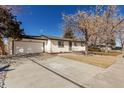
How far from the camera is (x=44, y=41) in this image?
27.5 metres

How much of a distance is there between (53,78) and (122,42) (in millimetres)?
41603

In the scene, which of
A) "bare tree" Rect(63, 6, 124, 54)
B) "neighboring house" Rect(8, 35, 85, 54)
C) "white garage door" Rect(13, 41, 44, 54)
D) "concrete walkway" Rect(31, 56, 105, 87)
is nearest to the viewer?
"concrete walkway" Rect(31, 56, 105, 87)

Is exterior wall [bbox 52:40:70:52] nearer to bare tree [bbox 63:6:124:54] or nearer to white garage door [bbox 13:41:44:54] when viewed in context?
white garage door [bbox 13:41:44:54]

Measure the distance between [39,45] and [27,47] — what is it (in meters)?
2.35

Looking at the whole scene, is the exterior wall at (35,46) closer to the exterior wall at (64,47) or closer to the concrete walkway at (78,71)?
the exterior wall at (64,47)

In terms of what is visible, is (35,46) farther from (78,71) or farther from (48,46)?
(78,71)

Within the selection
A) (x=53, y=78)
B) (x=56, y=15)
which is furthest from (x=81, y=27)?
(x=53, y=78)

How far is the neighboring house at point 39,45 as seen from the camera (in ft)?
77.5

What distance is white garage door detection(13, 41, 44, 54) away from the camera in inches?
942

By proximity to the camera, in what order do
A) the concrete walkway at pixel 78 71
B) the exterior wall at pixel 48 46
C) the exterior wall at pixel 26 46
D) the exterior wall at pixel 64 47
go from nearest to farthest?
the concrete walkway at pixel 78 71 < the exterior wall at pixel 26 46 < the exterior wall at pixel 48 46 < the exterior wall at pixel 64 47

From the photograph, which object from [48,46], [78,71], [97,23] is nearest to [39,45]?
[48,46]

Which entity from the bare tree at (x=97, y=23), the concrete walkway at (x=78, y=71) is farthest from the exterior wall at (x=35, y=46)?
the concrete walkway at (x=78, y=71)

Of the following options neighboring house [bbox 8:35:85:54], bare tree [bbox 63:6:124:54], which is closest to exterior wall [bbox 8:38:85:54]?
neighboring house [bbox 8:35:85:54]
